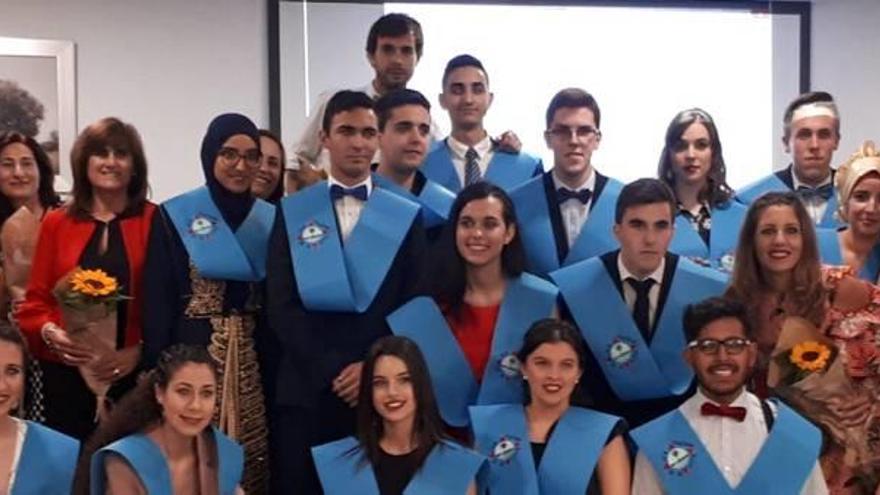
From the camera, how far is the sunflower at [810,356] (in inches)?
137

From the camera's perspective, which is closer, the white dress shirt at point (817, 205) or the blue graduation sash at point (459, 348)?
the blue graduation sash at point (459, 348)

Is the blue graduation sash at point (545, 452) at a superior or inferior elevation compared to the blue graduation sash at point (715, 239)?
inferior

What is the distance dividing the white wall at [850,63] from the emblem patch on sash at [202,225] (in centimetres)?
381

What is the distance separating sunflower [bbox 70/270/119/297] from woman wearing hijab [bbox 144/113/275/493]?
134 millimetres

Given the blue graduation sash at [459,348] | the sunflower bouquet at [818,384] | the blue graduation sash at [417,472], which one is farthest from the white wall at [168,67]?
the sunflower bouquet at [818,384]

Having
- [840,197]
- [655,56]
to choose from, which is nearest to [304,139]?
[840,197]

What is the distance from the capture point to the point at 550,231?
411 cm

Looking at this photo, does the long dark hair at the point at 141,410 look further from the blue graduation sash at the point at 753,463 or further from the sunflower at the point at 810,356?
the sunflower at the point at 810,356

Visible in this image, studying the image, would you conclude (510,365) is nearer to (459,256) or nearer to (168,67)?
(459,256)

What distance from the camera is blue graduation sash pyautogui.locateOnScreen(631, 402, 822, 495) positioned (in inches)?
136

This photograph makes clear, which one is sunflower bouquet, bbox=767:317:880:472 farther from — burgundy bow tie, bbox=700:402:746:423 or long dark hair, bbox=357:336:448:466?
long dark hair, bbox=357:336:448:466

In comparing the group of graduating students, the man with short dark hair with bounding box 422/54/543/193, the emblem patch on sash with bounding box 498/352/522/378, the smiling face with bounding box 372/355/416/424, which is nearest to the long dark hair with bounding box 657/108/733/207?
the group of graduating students

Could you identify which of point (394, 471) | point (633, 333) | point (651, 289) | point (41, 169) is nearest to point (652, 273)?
point (651, 289)

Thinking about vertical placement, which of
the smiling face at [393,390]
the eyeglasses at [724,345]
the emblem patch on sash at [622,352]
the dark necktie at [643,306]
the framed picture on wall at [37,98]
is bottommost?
the smiling face at [393,390]
